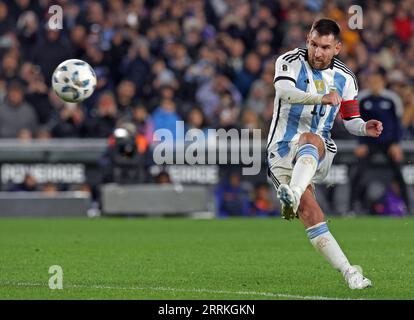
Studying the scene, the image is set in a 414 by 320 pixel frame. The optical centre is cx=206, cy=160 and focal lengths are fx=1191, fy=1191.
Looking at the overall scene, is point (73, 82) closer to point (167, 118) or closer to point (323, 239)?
point (323, 239)

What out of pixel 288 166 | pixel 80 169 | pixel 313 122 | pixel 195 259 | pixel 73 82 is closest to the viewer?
pixel 288 166

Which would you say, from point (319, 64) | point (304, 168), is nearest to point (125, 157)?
point (319, 64)

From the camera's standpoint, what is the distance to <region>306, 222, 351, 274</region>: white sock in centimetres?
934

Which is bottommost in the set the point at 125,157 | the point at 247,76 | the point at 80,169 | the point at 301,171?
the point at 80,169

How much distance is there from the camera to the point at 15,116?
816 inches

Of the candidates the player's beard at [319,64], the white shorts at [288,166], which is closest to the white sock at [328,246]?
the white shorts at [288,166]

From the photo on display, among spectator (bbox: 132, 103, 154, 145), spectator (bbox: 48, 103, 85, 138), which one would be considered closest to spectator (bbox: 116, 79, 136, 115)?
spectator (bbox: 132, 103, 154, 145)

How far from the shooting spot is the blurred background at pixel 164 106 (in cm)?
2011

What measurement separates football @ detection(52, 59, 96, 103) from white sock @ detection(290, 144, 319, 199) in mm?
4145

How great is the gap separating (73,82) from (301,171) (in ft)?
15.0

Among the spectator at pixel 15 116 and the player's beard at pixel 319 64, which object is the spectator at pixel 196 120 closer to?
the spectator at pixel 15 116

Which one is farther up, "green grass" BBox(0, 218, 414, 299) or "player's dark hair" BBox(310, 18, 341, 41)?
"player's dark hair" BBox(310, 18, 341, 41)

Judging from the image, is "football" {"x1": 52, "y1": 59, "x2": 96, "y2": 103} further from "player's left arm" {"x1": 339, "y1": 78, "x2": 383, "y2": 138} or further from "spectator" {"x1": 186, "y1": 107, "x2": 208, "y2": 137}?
"spectator" {"x1": 186, "y1": 107, "x2": 208, "y2": 137}
